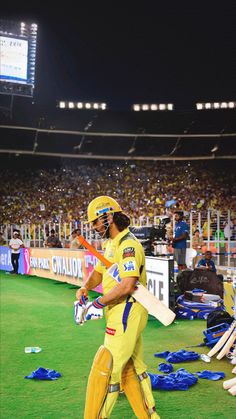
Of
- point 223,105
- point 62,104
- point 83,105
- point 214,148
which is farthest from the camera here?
point 83,105

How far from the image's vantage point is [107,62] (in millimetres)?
44875

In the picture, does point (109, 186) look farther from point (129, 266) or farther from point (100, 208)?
point (129, 266)

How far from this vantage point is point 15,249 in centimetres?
2073

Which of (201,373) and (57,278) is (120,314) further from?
(57,278)

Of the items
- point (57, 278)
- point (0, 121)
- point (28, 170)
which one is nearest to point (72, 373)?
point (57, 278)

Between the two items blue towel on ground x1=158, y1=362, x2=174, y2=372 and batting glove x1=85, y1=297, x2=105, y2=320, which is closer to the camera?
batting glove x1=85, y1=297, x2=105, y2=320

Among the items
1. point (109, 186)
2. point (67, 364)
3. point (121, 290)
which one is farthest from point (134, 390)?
point (109, 186)

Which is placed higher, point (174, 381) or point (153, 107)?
point (153, 107)

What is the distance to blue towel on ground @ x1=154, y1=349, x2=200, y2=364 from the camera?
7057mm

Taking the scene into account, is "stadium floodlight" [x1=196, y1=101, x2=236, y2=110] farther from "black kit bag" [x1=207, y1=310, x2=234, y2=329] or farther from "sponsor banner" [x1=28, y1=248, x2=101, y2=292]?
"black kit bag" [x1=207, y1=310, x2=234, y2=329]

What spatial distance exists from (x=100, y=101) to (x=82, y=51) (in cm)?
523

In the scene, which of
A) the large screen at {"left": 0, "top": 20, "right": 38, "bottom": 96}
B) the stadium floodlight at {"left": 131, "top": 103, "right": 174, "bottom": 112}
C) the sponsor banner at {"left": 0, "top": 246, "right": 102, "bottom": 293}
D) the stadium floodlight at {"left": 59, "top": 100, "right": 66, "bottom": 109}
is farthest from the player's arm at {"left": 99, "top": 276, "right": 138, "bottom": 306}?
the stadium floodlight at {"left": 131, "top": 103, "right": 174, "bottom": 112}

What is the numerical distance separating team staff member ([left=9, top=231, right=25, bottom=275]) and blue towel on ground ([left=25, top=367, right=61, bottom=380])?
14.2 m

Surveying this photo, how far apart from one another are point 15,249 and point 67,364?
14191 mm
